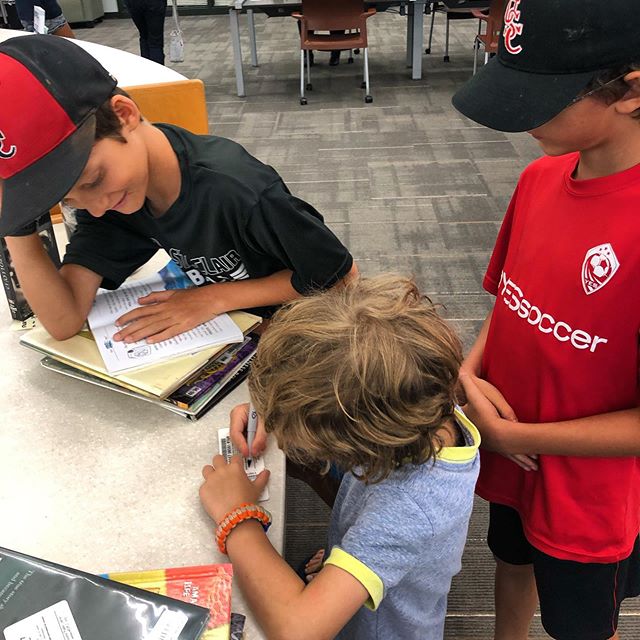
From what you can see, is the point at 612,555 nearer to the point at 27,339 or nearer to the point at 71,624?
the point at 71,624

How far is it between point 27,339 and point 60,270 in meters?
0.15

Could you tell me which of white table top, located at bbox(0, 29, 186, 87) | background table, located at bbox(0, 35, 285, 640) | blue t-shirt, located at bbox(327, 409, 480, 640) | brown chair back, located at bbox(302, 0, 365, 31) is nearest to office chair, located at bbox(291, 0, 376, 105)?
brown chair back, located at bbox(302, 0, 365, 31)

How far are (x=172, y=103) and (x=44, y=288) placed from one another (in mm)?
691

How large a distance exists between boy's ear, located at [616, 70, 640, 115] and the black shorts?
646 mm

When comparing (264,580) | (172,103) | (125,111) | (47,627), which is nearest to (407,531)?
(264,580)

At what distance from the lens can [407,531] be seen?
0.72 meters

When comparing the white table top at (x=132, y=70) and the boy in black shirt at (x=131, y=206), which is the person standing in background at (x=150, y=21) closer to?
the white table top at (x=132, y=70)

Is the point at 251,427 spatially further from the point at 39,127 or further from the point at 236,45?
the point at 236,45

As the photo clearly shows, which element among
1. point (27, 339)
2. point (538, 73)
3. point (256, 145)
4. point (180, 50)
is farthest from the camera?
point (180, 50)

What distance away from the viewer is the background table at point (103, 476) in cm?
78

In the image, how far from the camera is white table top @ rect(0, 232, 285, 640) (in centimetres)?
78

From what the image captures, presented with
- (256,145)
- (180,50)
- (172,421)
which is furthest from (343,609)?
(180,50)

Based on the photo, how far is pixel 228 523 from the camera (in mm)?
765

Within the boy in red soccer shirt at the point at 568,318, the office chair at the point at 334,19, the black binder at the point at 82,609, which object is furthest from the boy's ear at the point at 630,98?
the office chair at the point at 334,19
